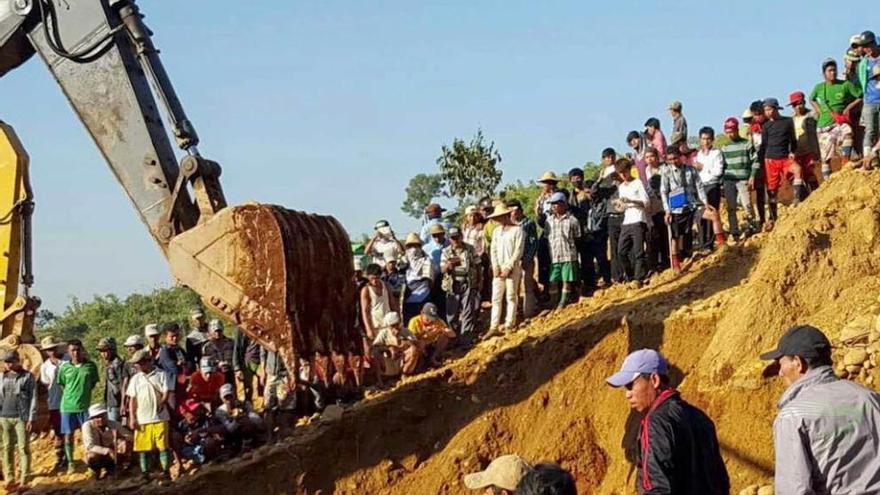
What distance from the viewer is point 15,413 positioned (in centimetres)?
1327

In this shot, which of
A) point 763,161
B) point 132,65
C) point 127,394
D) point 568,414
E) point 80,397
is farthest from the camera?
point 763,161

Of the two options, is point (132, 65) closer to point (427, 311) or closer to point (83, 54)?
point (83, 54)

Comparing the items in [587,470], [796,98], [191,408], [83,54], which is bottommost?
[587,470]

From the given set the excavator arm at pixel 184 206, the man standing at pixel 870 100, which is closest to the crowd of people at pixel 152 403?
the excavator arm at pixel 184 206

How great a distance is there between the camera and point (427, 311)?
1391 cm

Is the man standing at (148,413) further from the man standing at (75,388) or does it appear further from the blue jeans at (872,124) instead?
the blue jeans at (872,124)

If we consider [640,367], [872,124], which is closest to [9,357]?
[640,367]

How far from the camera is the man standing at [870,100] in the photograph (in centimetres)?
1306

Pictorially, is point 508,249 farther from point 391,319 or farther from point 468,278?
point 391,319

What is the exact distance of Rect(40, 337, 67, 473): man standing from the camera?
1412 cm

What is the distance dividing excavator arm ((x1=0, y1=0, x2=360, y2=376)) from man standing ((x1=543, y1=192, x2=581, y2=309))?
4731mm

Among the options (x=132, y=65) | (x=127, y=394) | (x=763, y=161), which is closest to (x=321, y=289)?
(x=132, y=65)

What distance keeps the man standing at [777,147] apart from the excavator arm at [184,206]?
22.6ft

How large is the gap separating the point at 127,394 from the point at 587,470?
5311mm
